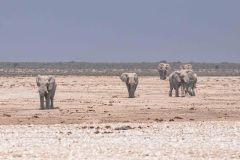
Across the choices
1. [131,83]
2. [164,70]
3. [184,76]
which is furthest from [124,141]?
[164,70]

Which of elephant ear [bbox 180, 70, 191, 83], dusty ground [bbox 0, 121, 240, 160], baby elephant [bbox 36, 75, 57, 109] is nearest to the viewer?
dusty ground [bbox 0, 121, 240, 160]

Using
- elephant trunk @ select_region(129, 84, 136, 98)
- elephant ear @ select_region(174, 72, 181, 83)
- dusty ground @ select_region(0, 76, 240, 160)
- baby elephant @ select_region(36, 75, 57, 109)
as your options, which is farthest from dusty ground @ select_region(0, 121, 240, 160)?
elephant ear @ select_region(174, 72, 181, 83)

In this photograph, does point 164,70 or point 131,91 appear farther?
point 164,70

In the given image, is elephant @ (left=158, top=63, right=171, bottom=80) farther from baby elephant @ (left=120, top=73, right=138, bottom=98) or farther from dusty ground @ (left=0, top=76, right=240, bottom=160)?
dusty ground @ (left=0, top=76, right=240, bottom=160)

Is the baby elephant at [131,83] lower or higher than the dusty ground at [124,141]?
higher

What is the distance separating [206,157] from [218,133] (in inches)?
241

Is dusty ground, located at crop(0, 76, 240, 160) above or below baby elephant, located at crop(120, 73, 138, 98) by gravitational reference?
below

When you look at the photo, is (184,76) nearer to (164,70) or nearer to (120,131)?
(120,131)

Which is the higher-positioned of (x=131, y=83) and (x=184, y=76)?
(x=184, y=76)

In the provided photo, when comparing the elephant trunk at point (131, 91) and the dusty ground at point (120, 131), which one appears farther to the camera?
the elephant trunk at point (131, 91)

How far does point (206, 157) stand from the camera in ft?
64.2

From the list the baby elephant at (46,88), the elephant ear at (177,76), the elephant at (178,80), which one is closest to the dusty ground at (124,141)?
the baby elephant at (46,88)

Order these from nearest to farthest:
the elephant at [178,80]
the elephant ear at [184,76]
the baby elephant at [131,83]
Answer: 1. the baby elephant at [131,83]
2. the elephant at [178,80]
3. the elephant ear at [184,76]

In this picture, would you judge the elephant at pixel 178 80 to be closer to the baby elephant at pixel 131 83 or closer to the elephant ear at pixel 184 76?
the elephant ear at pixel 184 76
